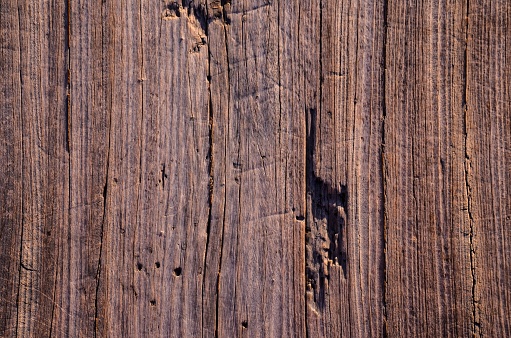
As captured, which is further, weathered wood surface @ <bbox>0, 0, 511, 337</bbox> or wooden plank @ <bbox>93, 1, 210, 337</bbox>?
wooden plank @ <bbox>93, 1, 210, 337</bbox>

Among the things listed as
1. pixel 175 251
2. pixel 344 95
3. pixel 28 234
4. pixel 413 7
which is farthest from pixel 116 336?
pixel 413 7

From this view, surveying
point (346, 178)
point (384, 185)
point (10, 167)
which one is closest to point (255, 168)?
point (346, 178)

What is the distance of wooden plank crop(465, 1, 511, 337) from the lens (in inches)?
62.4

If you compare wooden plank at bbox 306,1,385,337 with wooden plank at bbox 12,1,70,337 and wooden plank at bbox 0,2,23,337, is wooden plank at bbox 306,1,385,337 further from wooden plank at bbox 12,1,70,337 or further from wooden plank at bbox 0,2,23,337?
wooden plank at bbox 0,2,23,337

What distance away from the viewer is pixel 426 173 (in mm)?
1634

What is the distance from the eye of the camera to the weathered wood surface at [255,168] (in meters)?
1.61

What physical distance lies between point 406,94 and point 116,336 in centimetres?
154

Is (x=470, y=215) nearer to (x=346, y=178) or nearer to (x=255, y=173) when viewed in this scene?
(x=346, y=178)

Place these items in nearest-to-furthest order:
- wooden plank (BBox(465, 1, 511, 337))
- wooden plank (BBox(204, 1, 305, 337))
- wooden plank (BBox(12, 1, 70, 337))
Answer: wooden plank (BBox(465, 1, 511, 337))
wooden plank (BBox(204, 1, 305, 337))
wooden plank (BBox(12, 1, 70, 337))

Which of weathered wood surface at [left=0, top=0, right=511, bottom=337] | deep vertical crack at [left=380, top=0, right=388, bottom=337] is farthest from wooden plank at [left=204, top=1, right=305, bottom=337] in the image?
deep vertical crack at [left=380, top=0, right=388, bottom=337]

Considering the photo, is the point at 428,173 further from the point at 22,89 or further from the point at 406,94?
the point at 22,89

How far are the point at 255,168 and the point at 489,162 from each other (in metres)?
0.89

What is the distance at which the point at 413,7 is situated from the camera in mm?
1618

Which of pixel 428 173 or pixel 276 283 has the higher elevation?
pixel 428 173
